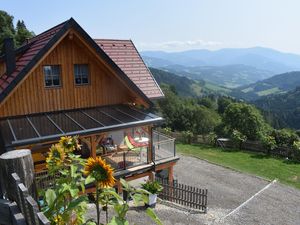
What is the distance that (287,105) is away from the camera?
15350 cm

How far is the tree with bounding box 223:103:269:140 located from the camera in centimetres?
3148

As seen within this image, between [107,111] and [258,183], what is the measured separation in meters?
10.6

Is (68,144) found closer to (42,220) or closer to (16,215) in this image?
(16,215)

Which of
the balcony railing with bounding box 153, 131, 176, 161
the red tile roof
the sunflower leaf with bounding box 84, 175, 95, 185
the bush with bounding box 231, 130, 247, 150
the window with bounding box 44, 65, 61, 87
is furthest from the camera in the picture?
the bush with bounding box 231, 130, 247, 150

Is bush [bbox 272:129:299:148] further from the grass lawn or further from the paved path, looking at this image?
the paved path

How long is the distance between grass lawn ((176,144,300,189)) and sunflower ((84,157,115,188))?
17.8 meters

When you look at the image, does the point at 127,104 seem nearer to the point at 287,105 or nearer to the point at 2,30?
the point at 2,30

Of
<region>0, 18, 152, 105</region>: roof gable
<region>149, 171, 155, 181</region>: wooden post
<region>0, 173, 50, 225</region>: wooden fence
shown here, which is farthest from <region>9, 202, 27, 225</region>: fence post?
<region>149, 171, 155, 181</region>: wooden post

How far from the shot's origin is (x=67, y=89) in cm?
1262

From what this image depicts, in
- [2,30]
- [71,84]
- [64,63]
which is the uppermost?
[2,30]

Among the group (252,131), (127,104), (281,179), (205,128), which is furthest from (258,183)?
(205,128)

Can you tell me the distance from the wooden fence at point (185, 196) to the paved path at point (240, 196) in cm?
59

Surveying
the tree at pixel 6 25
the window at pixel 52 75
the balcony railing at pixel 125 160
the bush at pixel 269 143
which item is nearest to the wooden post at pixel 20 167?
the balcony railing at pixel 125 160

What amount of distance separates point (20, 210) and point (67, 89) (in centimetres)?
984
